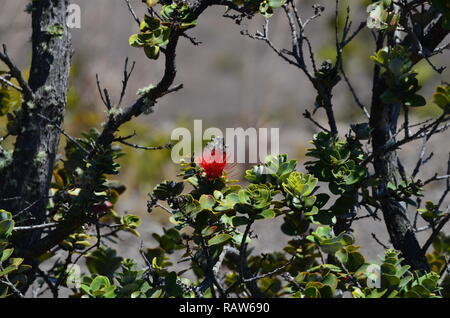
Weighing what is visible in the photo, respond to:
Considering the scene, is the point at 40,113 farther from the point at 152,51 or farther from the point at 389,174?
the point at 389,174

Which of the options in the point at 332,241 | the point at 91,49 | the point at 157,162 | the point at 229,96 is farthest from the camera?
the point at 229,96

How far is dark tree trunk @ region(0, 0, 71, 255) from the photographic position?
222cm

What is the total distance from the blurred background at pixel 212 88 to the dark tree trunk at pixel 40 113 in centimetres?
246

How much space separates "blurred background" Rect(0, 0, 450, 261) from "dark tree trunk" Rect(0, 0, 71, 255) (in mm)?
2459

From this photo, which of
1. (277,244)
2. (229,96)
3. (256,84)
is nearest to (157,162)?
(277,244)

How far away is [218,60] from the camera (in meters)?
11.3

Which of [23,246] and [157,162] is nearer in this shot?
[23,246]

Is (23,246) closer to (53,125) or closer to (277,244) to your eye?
(53,125)

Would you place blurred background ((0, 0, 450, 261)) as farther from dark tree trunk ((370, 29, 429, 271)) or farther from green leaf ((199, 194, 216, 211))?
green leaf ((199, 194, 216, 211))

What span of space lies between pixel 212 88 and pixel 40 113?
8.60 meters

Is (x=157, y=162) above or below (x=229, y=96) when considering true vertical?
below

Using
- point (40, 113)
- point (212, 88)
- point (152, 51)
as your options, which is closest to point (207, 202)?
point (152, 51)

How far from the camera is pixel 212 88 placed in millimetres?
10742
